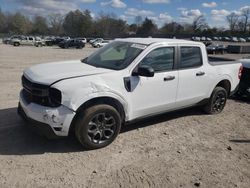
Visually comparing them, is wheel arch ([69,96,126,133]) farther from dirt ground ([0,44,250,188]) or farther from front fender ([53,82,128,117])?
dirt ground ([0,44,250,188])

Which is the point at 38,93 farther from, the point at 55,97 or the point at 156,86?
the point at 156,86

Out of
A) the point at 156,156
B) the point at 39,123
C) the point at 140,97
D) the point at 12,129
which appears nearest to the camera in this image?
the point at 39,123

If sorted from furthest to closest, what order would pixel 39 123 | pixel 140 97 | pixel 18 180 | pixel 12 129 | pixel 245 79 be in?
pixel 245 79 → pixel 12 129 → pixel 140 97 → pixel 39 123 → pixel 18 180

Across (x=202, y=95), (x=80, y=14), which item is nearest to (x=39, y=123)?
(x=202, y=95)

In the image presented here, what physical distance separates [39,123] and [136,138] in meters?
1.78

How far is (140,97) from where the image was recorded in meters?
4.48

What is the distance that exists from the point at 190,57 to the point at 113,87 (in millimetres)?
2033

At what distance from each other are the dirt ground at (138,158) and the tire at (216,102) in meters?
0.66

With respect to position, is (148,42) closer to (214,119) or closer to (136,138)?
(136,138)

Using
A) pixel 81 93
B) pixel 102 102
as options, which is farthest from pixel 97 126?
pixel 81 93

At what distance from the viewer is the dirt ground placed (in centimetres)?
341

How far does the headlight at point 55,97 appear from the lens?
367cm

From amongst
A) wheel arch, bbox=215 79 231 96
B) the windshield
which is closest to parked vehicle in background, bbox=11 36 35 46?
the windshield

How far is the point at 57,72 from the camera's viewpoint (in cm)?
410
